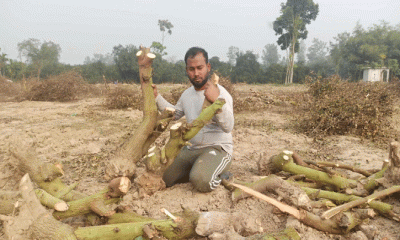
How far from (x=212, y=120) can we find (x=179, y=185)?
0.75m

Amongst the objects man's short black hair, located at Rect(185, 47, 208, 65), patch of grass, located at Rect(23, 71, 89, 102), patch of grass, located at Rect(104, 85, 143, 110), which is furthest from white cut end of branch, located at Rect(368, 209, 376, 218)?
patch of grass, located at Rect(23, 71, 89, 102)

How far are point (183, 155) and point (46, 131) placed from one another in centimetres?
366

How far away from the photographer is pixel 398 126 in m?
Result: 5.87

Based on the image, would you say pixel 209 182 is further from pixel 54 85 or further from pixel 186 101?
pixel 54 85

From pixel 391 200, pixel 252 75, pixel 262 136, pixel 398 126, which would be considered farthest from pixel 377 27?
pixel 391 200

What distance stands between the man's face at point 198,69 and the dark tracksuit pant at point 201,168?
70cm

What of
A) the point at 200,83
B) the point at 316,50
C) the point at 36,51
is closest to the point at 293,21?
the point at 200,83

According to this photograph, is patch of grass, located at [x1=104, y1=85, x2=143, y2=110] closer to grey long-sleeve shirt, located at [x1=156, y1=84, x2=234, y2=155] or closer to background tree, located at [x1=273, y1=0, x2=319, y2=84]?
grey long-sleeve shirt, located at [x1=156, y1=84, x2=234, y2=155]

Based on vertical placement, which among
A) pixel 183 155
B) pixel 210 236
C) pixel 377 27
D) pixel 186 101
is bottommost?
pixel 210 236

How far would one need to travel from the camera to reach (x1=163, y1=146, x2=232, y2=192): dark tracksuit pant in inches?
97.7

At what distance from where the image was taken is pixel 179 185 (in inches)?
110

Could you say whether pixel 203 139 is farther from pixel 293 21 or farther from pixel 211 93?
pixel 293 21

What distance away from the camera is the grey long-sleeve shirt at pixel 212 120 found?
2.53 metres

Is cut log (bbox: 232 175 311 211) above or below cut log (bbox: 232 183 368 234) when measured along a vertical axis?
above
